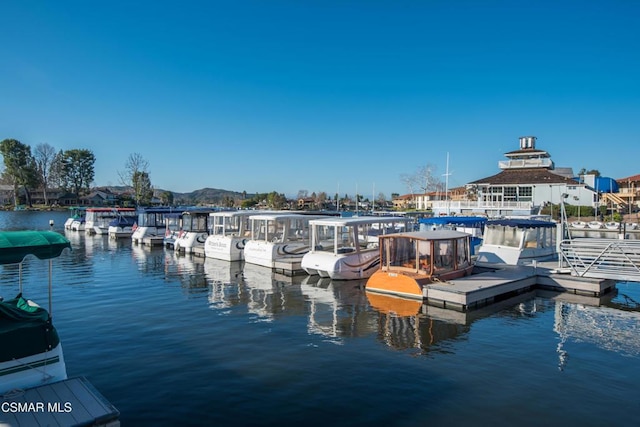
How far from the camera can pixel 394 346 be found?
38.8 feet

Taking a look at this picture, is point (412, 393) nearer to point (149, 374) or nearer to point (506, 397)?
point (506, 397)

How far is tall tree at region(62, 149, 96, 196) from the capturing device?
4870 inches

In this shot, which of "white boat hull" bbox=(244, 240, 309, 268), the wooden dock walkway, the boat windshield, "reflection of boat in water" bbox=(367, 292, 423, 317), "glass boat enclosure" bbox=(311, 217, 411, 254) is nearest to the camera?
the wooden dock walkway

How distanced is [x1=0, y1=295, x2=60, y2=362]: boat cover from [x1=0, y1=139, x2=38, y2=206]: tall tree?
126513 mm

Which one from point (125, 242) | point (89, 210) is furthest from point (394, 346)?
point (89, 210)

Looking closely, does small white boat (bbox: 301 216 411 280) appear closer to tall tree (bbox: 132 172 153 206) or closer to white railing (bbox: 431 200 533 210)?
white railing (bbox: 431 200 533 210)

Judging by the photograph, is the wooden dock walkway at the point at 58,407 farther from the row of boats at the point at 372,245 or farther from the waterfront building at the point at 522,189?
the waterfront building at the point at 522,189

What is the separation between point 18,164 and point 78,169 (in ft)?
56.3

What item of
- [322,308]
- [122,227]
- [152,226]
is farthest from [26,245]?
[122,227]

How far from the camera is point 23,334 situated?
7277mm

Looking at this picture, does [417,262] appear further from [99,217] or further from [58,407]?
[99,217]

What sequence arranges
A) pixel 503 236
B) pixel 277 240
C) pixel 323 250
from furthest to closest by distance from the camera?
pixel 277 240 < pixel 503 236 < pixel 323 250

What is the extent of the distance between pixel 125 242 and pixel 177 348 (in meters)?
31.7

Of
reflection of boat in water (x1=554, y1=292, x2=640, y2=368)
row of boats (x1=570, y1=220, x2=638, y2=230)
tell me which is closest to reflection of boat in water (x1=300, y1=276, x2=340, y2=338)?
reflection of boat in water (x1=554, y1=292, x2=640, y2=368)
